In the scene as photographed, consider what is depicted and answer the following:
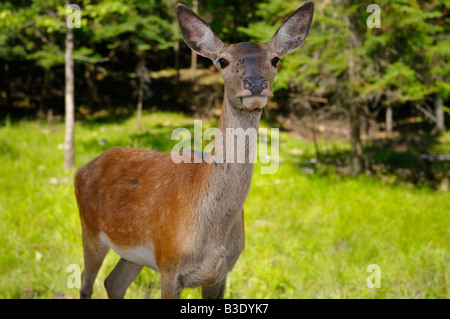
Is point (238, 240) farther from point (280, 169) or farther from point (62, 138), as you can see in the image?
point (62, 138)

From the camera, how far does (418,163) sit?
31.5ft

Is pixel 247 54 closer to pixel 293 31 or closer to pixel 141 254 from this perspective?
pixel 293 31

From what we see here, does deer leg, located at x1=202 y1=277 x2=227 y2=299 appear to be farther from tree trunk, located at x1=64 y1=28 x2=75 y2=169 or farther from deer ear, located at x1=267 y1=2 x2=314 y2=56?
tree trunk, located at x1=64 y1=28 x2=75 y2=169

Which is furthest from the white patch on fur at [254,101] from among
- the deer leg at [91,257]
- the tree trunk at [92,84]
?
the tree trunk at [92,84]

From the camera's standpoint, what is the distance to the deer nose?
202 centimetres

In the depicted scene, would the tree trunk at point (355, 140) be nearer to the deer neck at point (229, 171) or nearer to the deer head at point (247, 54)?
the deer head at point (247, 54)

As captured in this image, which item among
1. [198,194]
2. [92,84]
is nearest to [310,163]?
[198,194]

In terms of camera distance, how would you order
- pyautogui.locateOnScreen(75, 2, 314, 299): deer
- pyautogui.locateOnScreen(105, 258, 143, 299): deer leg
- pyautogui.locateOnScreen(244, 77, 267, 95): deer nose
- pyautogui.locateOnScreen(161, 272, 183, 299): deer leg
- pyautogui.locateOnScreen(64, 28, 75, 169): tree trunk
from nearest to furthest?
pyautogui.locateOnScreen(244, 77, 267, 95): deer nose → pyautogui.locateOnScreen(75, 2, 314, 299): deer → pyautogui.locateOnScreen(161, 272, 183, 299): deer leg → pyautogui.locateOnScreen(105, 258, 143, 299): deer leg → pyautogui.locateOnScreen(64, 28, 75, 169): tree trunk

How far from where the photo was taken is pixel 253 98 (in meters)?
2.05

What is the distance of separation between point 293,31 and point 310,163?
21.8ft

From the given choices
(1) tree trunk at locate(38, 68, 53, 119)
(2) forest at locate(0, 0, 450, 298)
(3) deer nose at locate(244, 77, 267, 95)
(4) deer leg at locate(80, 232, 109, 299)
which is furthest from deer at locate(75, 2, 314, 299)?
(1) tree trunk at locate(38, 68, 53, 119)

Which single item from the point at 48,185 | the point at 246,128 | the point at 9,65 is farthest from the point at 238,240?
the point at 9,65

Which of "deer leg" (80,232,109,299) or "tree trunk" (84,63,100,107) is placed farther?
"tree trunk" (84,63,100,107)

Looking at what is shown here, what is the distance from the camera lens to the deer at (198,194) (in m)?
2.24
